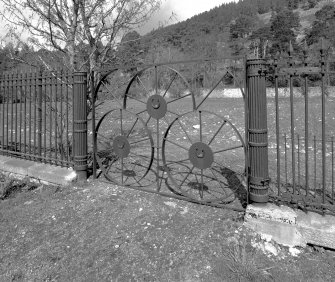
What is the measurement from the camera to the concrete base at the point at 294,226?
2891mm

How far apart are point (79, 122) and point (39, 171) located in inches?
51.7

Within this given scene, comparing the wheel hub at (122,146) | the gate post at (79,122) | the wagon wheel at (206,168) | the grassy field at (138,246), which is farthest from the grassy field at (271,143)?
the gate post at (79,122)

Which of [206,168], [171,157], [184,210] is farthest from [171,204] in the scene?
[171,157]

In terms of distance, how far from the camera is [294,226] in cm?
295

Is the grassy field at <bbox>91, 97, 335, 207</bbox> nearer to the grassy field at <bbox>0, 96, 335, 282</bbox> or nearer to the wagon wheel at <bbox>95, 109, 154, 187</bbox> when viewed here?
the wagon wheel at <bbox>95, 109, 154, 187</bbox>

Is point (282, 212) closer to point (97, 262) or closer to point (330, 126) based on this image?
point (97, 262)

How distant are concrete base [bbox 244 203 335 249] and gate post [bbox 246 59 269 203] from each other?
0.20 meters

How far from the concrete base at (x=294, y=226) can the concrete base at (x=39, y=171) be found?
3249mm

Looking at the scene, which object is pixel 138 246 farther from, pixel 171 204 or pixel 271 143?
pixel 271 143

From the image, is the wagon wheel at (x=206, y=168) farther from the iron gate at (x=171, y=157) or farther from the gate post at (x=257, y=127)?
the gate post at (x=257, y=127)

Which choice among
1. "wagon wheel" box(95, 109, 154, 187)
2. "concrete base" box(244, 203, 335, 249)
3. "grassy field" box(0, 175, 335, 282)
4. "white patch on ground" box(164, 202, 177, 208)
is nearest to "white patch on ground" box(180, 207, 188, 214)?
"grassy field" box(0, 175, 335, 282)

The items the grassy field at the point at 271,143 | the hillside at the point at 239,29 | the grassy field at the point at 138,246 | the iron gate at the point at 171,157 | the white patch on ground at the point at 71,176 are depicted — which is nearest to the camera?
the grassy field at the point at 138,246

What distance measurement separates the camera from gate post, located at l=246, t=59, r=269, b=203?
10.4 feet

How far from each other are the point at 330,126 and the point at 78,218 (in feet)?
36.7
